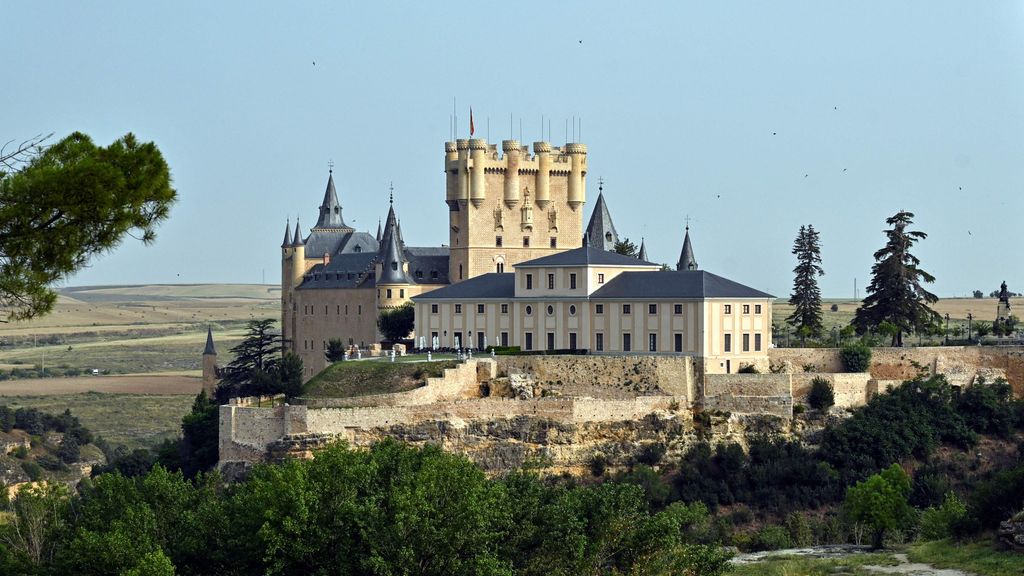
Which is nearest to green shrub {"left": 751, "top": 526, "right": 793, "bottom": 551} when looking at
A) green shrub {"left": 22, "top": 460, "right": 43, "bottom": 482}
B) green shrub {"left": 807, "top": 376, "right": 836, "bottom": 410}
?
green shrub {"left": 807, "top": 376, "right": 836, "bottom": 410}

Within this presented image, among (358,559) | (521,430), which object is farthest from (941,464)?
(358,559)

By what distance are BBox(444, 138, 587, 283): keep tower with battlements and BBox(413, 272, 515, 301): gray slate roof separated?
8332 millimetres

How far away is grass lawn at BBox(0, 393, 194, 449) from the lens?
4301 inches

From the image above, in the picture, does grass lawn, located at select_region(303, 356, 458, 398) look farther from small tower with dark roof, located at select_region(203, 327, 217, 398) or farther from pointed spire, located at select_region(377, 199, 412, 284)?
small tower with dark roof, located at select_region(203, 327, 217, 398)

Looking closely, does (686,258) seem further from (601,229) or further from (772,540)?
(772,540)

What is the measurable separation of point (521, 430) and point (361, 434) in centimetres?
622

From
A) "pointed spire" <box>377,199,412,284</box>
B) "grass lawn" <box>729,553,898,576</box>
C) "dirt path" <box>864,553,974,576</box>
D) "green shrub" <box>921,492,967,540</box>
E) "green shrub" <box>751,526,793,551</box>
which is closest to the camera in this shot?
"dirt path" <box>864,553,974,576</box>

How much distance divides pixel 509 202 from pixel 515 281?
1215 cm

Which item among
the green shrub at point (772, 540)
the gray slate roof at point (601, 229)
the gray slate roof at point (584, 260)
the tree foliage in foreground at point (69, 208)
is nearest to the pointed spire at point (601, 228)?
the gray slate roof at point (601, 229)

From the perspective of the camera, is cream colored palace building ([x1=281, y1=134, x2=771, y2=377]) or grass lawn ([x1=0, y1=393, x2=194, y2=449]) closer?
cream colored palace building ([x1=281, y1=134, x2=771, y2=377])

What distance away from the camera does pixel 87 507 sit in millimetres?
46906

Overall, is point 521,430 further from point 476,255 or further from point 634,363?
point 476,255

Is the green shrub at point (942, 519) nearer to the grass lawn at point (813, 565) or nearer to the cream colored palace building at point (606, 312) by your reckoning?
the grass lawn at point (813, 565)

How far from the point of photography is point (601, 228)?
88.5 metres
